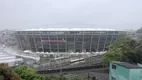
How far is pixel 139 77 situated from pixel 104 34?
35532 millimetres

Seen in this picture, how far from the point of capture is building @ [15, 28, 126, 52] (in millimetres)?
47188

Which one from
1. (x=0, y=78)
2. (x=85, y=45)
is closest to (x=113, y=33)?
(x=85, y=45)

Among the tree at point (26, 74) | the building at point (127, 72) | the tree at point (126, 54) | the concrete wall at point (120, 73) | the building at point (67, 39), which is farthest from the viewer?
the building at point (67, 39)

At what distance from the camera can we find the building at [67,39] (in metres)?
47.2

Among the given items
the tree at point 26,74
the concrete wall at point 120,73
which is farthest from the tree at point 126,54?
the tree at point 26,74

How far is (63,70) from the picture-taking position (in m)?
25.3

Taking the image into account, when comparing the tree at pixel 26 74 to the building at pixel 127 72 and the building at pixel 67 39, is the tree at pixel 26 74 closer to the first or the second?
the building at pixel 127 72

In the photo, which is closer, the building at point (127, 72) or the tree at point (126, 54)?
the building at point (127, 72)

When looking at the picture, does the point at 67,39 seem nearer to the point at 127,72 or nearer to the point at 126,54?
the point at 126,54

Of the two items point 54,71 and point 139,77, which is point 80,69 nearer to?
point 54,71

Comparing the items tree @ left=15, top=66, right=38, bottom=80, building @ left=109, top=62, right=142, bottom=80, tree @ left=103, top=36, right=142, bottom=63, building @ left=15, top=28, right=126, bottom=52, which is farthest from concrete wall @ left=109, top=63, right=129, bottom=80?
building @ left=15, top=28, right=126, bottom=52

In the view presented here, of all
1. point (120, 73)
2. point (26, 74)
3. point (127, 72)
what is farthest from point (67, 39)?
point (127, 72)

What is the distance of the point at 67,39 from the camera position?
4788 centimetres

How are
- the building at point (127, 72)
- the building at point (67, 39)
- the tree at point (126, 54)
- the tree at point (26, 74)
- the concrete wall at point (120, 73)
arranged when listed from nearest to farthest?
the building at point (127, 72)
the concrete wall at point (120, 73)
the tree at point (26, 74)
the tree at point (126, 54)
the building at point (67, 39)
